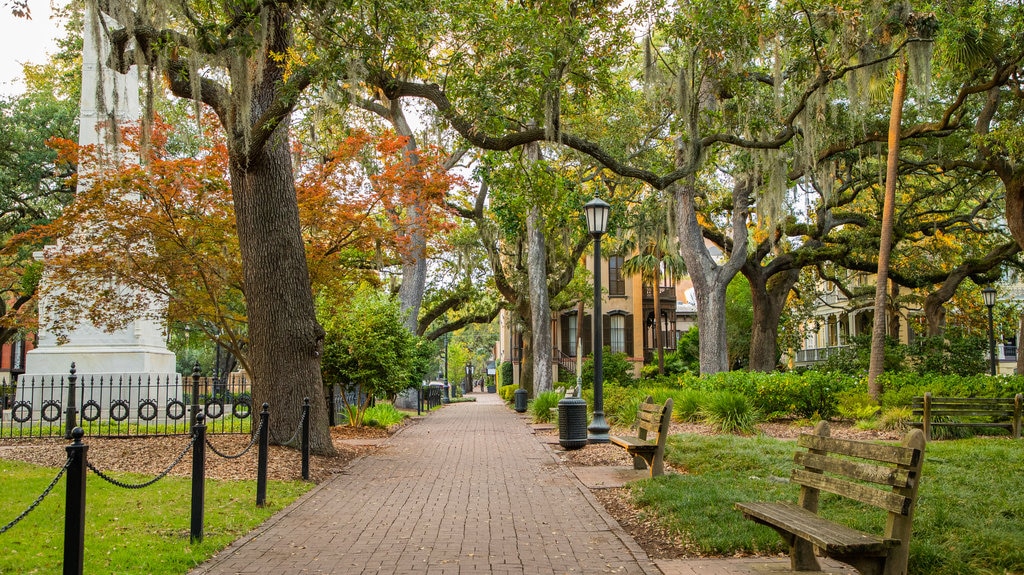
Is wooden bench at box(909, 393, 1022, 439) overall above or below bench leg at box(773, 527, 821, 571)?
above

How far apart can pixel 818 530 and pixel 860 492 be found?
339mm

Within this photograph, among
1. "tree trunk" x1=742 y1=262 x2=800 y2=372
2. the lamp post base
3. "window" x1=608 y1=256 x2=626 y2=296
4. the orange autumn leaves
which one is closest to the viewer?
the orange autumn leaves

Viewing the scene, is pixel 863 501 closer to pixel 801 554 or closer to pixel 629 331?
pixel 801 554

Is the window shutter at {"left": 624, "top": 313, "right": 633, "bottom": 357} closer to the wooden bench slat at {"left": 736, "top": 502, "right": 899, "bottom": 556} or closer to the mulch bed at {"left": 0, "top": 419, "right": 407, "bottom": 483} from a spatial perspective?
the mulch bed at {"left": 0, "top": 419, "right": 407, "bottom": 483}

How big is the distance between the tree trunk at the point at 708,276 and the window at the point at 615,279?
73.5 feet

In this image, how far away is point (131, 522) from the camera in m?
7.34

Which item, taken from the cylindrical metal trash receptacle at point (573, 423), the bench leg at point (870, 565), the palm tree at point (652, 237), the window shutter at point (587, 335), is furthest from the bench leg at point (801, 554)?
the window shutter at point (587, 335)

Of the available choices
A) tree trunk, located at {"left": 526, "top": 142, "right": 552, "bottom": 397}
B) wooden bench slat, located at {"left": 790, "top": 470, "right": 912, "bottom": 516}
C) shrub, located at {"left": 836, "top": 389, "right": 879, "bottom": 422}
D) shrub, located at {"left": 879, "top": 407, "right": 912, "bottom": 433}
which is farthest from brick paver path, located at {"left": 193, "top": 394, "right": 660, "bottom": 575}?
tree trunk, located at {"left": 526, "top": 142, "right": 552, "bottom": 397}

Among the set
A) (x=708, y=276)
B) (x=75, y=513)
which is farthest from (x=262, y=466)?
(x=708, y=276)

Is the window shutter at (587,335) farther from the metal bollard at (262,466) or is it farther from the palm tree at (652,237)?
the metal bollard at (262,466)

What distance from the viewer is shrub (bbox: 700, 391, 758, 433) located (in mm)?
15773

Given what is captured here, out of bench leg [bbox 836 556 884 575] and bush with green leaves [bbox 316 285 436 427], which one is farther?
bush with green leaves [bbox 316 285 436 427]

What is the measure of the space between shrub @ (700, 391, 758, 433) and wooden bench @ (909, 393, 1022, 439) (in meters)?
2.87

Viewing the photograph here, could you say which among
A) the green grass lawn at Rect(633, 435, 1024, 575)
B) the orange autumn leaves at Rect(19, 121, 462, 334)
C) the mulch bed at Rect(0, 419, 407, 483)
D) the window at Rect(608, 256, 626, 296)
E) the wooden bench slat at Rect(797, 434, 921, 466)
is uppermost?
the window at Rect(608, 256, 626, 296)
